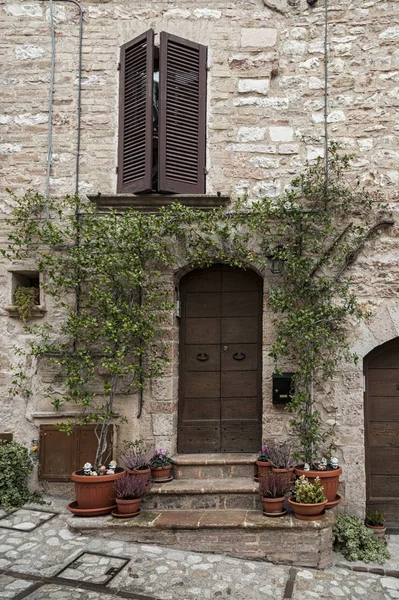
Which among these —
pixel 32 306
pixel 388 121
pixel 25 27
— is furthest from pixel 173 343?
pixel 25 27

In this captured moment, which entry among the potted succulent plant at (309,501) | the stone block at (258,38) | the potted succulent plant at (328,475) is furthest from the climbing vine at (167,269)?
the stone block at (258,38)

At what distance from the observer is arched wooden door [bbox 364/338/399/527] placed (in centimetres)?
479

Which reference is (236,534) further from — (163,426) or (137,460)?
(163,426)

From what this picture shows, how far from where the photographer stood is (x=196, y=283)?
5.30 meters

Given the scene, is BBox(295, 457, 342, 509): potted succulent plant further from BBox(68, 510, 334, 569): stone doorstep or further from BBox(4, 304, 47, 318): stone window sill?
BBox(4, 304, 47, 318): stone window sill

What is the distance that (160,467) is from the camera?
4602mm

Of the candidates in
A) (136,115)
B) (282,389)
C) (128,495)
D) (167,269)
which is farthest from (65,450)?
(136,115)

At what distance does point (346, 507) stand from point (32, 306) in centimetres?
366

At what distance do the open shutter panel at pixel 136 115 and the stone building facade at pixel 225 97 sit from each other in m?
0.12

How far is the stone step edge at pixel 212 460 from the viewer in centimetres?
471

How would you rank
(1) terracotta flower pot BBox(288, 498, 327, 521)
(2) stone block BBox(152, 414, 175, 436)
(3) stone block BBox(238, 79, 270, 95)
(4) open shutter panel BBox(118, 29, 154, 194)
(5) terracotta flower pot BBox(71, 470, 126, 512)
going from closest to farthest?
(1) terracotta flower pot BBox(288, 498, 327, 521) < (5) terracotta flower pot BBox(71, 470, 126, 512) < (2) stone block BBox(152, 414, 175, 436) < (4) open shutter panel BBox(118, 29, 154, 194) < (3) stone block BBox(238, 79, 270, 95)

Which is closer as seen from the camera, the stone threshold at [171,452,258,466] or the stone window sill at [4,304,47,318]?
the stone threshold at [171,452,258,466]

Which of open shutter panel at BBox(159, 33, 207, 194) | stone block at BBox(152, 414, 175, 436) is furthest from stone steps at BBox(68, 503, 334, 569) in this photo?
open shutter panel at BBox(159, 33, 207, 194)

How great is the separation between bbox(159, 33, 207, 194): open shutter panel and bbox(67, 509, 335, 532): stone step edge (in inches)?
123
